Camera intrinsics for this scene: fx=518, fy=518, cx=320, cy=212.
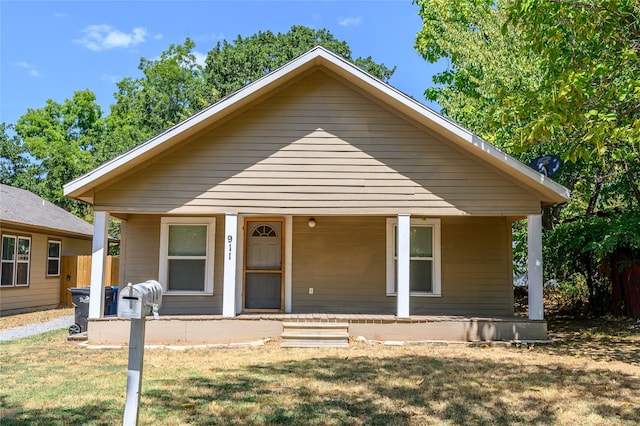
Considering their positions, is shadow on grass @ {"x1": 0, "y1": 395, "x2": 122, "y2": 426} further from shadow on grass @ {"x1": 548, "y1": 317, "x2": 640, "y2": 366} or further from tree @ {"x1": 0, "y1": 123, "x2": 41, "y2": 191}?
tree @ {"x1": 0, "y1": 123, "x2": 41, "y2": 191}

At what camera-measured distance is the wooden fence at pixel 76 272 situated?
17234mm

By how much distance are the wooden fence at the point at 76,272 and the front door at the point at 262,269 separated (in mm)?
8048

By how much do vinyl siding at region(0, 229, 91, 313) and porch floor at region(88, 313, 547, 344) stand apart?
7.49 meters

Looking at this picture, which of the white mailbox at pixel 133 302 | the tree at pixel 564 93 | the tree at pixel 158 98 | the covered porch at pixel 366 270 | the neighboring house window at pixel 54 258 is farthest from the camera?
the tree at pixel 158 98

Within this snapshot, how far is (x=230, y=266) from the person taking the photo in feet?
31.5

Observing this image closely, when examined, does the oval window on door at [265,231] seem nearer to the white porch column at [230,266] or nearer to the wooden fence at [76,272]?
the white porch column at [230,266]

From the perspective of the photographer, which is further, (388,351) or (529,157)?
(529,157)

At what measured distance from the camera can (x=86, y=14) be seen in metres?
15.0

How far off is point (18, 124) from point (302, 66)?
38.4 metres

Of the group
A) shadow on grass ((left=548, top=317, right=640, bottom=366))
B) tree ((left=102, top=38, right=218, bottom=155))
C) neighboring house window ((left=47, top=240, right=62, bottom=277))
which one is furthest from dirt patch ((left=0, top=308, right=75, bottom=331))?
tree ((left=102, top=38, right=218, bottom=155))

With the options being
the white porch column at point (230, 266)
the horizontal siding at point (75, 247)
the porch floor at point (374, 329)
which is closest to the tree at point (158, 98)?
the horizontal siding at point (75, 247)

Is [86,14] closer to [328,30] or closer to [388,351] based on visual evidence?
[388,351]

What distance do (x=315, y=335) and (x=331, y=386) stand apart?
329 centimetres

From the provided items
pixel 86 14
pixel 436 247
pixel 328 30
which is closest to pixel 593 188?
pixel 436 247
